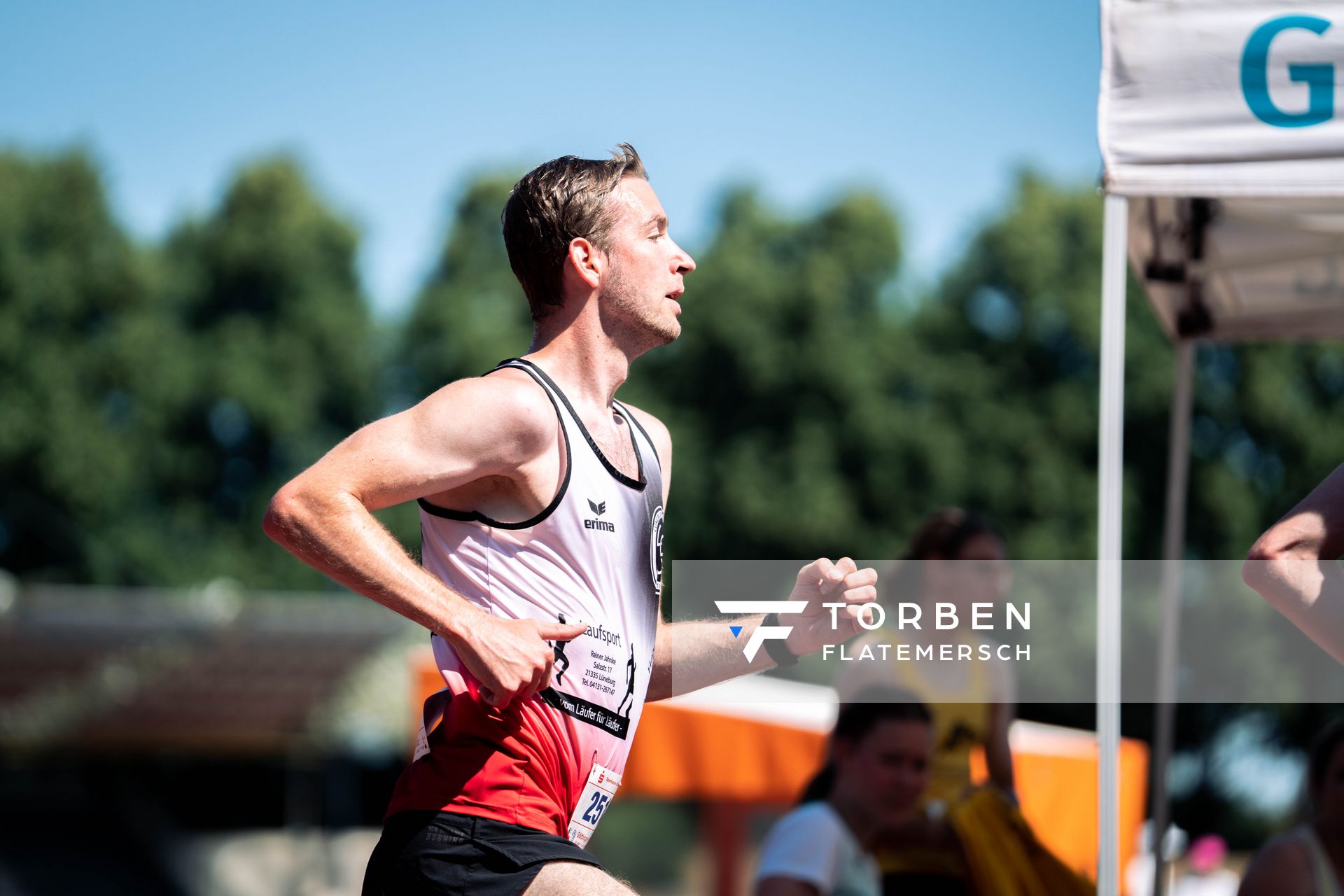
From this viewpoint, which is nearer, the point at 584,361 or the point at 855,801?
the point at 584,361

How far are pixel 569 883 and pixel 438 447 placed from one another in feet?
2.40

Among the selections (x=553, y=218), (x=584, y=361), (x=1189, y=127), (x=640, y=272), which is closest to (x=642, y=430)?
(x=584, y=361)

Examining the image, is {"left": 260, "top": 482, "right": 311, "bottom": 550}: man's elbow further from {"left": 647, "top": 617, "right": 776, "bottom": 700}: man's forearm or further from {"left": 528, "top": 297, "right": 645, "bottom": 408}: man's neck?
{"left": 647, "top": 617, "right": 776, "bottom": 700}: man's forearm

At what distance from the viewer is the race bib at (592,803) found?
2.30 metres

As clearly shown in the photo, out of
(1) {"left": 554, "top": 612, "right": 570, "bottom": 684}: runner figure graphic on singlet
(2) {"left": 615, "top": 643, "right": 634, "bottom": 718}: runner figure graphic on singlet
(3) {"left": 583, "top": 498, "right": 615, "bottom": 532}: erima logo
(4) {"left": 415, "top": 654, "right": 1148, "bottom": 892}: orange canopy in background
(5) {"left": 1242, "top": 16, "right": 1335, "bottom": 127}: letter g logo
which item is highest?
(5) {"left": 1242, "top": 16, "right": 1335, "bottom": 127}: letter g logo

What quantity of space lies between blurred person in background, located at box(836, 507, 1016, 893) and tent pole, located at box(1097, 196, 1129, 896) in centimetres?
60

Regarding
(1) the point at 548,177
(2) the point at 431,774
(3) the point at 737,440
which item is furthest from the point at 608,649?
(3) the point at 737,440

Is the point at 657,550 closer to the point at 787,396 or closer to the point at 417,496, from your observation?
the point at 417,496

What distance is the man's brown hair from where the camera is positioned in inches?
96.2

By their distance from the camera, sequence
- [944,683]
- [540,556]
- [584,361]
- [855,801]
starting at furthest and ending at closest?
1. [944,683]
2. [855,801]
3. [584,361]
4. [540,556]

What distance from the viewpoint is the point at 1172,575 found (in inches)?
193

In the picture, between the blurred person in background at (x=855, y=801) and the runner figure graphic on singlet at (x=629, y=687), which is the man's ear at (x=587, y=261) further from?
the blurred person in background at (x=855, y=801)

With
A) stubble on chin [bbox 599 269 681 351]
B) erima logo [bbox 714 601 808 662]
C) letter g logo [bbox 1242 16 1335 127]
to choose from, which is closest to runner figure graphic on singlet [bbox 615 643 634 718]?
erima logo [bbox 714 601 808 662]

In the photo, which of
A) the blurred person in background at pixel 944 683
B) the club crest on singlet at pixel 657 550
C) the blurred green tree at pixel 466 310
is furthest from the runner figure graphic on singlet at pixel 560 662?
the blurred green tree at pixel 466 310
